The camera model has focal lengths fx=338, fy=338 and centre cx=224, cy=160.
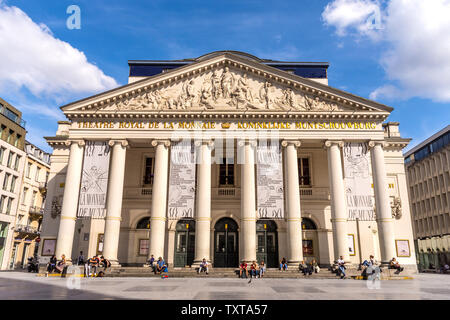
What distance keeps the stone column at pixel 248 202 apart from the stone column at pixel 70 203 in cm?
1265

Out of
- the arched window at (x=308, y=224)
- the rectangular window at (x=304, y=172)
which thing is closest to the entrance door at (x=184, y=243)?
the arched window at (x=308, y=224)

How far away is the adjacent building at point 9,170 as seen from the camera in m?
37.7

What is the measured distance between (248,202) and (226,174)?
6071 millimetres

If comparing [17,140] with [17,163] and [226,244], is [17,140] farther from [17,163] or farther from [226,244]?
[226,244]

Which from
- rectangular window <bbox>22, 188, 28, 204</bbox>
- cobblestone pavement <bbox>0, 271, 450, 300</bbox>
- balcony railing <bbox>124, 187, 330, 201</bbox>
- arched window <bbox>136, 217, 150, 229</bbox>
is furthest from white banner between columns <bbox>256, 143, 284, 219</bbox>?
rectangular window <bbox>22, 188, 28, 204</bbox>

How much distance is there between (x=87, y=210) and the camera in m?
25.4

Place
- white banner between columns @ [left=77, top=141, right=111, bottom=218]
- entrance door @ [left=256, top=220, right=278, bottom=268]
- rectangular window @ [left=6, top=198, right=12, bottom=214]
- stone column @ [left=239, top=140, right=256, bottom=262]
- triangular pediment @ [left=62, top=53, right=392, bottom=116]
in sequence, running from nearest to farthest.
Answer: stone column @ [left=239, top=140, right=256, bottom=262] → white banner between columns @ [left=77, top=141, right=111, bottom=218] → triangular pediment @ [left=62, top=53, right=392, bottom=116] → entrance door @ [left=256, top=220, right=278, bottom=268] → rectangular window @ [left=6, top=198, right=12, bottom=214]

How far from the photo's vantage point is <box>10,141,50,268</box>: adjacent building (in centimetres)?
4086

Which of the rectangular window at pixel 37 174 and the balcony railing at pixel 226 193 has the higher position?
the rectangular window at pixel 37 174

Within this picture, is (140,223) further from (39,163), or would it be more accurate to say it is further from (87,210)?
(39,163)

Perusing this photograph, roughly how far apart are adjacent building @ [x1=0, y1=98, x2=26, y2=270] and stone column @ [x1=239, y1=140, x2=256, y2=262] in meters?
28.5

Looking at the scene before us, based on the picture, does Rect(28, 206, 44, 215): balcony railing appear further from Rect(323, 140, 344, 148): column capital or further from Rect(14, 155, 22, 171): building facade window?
Rect(323, 140, 344, 148): column capital

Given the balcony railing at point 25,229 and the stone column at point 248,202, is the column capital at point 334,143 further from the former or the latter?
the balcony railing at point 25,229
